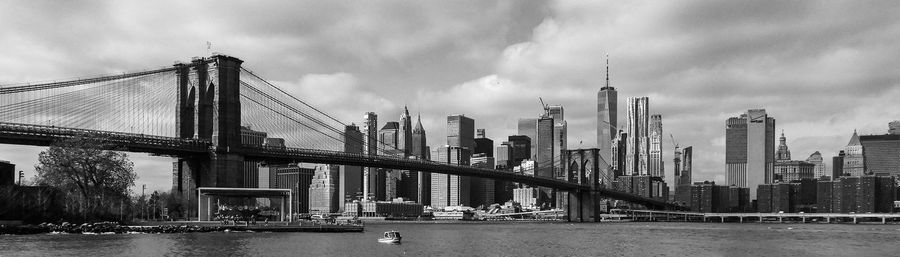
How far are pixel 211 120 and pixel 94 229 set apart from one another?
24.7 metres

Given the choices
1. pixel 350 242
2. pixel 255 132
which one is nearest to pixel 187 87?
pixel 255 132

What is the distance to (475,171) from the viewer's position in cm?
13938

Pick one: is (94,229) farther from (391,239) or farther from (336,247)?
(391,239)

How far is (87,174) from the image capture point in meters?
79.2

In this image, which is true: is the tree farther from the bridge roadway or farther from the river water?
the river water

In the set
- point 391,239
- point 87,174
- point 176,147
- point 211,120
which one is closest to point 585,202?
point 211,120

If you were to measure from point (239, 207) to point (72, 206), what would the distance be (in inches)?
679

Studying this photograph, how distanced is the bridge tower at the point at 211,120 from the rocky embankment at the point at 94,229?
549 inches

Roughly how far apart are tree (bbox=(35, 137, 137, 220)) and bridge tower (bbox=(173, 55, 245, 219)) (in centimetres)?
1114

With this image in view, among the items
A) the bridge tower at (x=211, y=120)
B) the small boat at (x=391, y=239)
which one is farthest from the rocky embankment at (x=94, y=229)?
the small boat at (x=391, y=239)

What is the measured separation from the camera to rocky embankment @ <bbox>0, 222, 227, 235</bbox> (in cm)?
6950

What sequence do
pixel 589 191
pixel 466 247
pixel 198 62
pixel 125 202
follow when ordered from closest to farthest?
pixel 466 247 < pixel 125 202 < pixel 198 62 < pixel 589 191

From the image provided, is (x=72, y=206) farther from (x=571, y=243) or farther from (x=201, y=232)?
(x=571, y=243)

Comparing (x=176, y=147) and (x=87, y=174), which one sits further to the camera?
(x=176, y=147)
